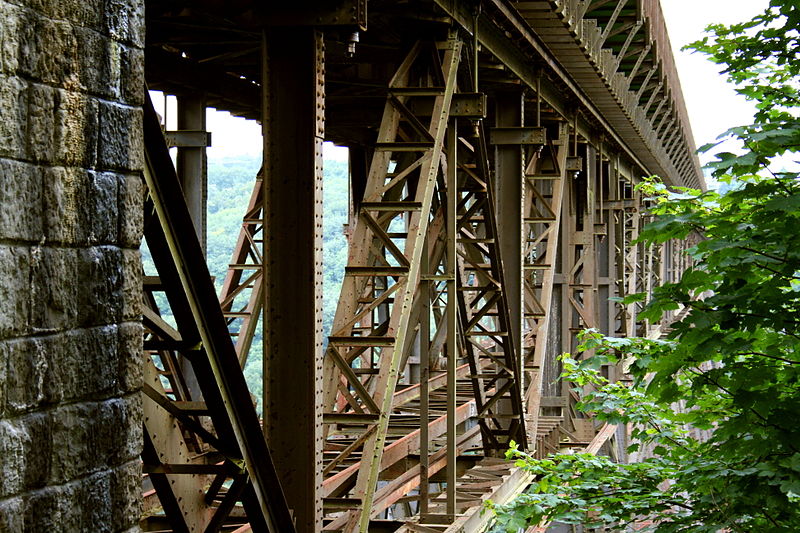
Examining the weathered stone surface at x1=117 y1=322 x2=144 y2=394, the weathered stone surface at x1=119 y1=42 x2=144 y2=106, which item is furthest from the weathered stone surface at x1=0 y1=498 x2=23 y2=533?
the weathered stone surface at x1=119 y1=42 x2=144 y2=106

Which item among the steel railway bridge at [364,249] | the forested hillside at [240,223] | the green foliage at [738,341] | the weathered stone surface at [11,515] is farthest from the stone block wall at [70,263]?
the forested hillside at [240,223]

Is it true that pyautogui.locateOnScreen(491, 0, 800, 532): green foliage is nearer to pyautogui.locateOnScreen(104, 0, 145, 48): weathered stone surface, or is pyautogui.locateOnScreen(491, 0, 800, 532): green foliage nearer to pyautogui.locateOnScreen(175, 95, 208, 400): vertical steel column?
pyautogui.locateOnScreen(104, 0, 145, 48): weathered stone surface

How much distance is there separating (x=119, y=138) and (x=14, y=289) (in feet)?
2.54

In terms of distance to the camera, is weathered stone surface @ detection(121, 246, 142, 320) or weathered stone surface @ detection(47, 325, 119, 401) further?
weathered stone surface @ detection(121, 246, 142, 320)

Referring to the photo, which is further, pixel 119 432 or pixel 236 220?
pixel 236 220

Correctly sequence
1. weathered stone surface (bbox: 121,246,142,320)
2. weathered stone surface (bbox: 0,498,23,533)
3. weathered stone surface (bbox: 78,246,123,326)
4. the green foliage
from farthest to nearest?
the green foliage
weathered stone surface (bbox: 121,246,142,320)
weathered stone surface (bbox: 78,246,123,326)
weathered stone surface (bbox: 0,498,23,533)

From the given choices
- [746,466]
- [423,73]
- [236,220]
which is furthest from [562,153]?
[236,220]

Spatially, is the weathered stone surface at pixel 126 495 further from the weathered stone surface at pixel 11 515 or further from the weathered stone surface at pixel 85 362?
the weathered stone surface at pixel 11 515

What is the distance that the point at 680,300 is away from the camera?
6078mm

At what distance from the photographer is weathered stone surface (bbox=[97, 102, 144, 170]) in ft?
13.0

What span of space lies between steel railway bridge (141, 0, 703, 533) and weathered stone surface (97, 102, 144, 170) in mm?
477

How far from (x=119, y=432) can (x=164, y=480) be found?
2.24m

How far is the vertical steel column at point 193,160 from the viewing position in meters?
12.7

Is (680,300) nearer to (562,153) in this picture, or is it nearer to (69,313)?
(69,313)
